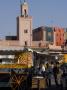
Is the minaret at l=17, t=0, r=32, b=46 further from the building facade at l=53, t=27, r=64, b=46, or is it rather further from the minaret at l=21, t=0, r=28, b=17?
the building facade at l=53, t=27, r=64, b=46

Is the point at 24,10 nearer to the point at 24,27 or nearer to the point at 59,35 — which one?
the point at 24,27

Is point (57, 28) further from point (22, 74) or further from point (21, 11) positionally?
point (22, 74)

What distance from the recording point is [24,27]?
354ft

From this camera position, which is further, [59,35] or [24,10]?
[59,35]

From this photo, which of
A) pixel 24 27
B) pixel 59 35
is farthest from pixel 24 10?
pixel 59 35

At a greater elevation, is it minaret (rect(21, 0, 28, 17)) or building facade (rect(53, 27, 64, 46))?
minaret (rect(21, 0, 28, 17))

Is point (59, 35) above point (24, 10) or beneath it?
beneath

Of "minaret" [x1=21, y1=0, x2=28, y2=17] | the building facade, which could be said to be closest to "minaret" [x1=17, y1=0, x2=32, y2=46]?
"minaret" [x1=21, y1=0, x2=28, y2=17]

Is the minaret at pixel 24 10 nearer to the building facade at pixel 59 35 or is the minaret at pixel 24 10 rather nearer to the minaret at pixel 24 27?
the minaret at pixel 24 27

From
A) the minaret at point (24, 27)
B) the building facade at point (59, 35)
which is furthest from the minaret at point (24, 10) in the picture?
the building facade at point (59, 35)

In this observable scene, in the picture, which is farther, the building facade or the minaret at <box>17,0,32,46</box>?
the building facade

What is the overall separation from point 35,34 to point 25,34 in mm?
26686

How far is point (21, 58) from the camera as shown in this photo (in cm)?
1891

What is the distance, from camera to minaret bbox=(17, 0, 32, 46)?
349 feet
